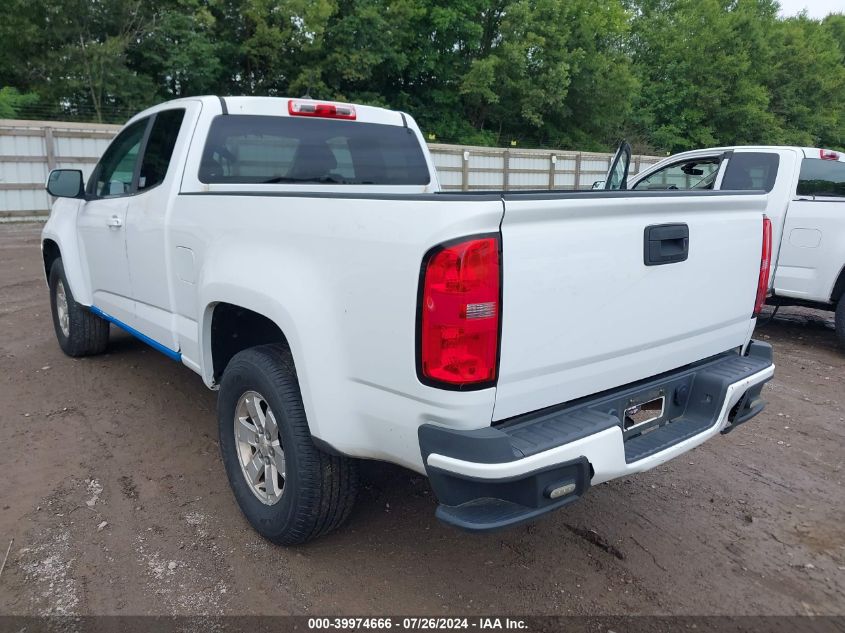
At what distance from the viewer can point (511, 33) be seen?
31.5 m

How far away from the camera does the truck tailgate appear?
2.16 meters

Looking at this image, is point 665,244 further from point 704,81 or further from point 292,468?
point 704,81

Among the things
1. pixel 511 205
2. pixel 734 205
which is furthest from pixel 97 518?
pixel 734 205

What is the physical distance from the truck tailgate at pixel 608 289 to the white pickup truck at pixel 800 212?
3.27 metres

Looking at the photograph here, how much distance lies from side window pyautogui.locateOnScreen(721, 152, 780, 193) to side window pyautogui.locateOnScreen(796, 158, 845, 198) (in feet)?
0.89

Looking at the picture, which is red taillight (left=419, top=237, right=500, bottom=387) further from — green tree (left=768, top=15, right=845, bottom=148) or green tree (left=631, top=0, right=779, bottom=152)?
green tree (left=768, top=15, right=845, bottom=148)

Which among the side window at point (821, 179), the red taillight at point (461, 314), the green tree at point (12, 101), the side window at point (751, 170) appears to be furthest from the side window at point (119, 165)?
the green tree at point (12, 101)

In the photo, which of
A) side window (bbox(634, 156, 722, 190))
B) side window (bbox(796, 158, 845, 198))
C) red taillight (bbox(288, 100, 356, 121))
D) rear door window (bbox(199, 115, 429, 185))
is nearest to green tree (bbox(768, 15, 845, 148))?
side window (bbox(634, 156, 722, 190))

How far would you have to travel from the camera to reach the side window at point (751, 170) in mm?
6664

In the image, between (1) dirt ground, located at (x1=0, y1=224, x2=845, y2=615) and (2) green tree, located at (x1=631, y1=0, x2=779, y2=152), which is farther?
(2) green tree, located at (x1=631, y1=0, x2=779, y2=152)

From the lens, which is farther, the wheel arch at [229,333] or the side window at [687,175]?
the side window at [687,175]

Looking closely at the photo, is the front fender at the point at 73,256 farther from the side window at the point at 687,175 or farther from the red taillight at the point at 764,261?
the side window at the point at 687,175

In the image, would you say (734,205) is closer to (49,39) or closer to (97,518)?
(97,518)

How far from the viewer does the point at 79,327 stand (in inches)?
213
